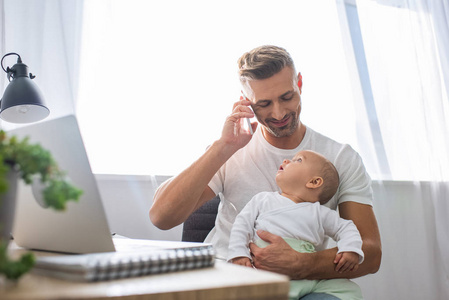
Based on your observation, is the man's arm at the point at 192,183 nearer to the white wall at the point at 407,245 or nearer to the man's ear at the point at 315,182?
the man's ear at the point at 315,182

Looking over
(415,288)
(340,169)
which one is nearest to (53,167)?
(340,169)

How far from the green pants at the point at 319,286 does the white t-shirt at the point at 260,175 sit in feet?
1.05

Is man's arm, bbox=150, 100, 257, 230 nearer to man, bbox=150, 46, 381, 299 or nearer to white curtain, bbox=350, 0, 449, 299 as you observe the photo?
man, bbox=150, 46, 381, 299

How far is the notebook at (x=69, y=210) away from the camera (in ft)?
2.40

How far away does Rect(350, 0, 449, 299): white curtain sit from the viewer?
A: 288cm

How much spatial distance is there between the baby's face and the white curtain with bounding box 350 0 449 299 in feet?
4.53

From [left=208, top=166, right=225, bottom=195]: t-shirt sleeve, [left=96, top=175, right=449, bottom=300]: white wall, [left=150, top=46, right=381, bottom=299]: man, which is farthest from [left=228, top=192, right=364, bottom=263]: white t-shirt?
[left=96, top=175, right=449, bottom=300]: white wall

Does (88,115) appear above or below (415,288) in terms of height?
above

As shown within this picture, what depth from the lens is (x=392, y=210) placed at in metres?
2.86

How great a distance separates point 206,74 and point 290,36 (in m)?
0.64

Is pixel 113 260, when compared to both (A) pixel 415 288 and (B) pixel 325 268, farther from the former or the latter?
(A) pixel 415 288

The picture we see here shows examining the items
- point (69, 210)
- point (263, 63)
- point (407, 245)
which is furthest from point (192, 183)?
point (407, 245)

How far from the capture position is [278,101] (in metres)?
1.77

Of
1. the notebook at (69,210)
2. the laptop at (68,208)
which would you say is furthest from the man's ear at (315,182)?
the laptop at (68,208)
